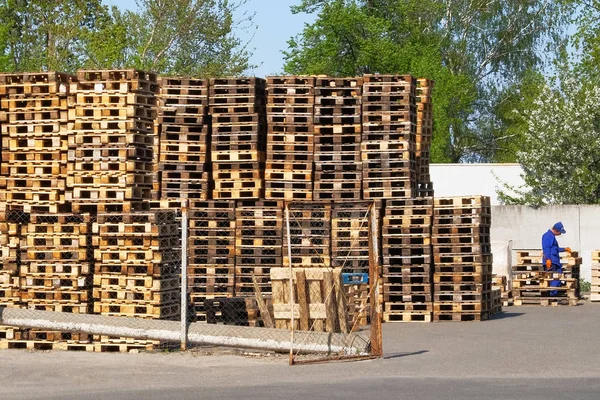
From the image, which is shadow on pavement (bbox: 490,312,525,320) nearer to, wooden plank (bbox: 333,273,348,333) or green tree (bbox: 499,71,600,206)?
wooden plank (bbox: 333,273,348,333)

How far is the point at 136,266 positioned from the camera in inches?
792

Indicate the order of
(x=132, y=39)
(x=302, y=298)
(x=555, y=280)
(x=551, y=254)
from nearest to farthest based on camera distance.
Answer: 1. (x=302, y=298)
2. (x=555, y=280)
3. (x=551, y=254)
4. (x=132, y=39)

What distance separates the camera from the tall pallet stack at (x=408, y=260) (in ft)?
82.4

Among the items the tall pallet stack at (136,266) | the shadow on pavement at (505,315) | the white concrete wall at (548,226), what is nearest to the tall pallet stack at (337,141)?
the shadow on pavement at (505,315)

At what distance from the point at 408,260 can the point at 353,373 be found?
29.1 ft

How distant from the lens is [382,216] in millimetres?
25344

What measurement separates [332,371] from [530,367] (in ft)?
9.10

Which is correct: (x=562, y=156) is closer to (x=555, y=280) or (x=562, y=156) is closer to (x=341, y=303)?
(x=555, y=280)

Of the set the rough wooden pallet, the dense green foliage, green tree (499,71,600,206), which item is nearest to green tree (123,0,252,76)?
the dense green foliage

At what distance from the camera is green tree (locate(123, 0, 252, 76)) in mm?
59812

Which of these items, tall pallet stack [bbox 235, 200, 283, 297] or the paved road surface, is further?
tall pallet stack [bbox 235, 200, 283, 297]

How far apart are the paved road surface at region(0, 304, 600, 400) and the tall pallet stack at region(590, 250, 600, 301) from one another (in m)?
9.10

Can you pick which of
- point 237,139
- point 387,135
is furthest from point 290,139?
point 387,135

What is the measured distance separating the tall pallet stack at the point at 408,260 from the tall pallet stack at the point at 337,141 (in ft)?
3.39
